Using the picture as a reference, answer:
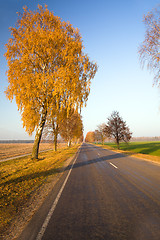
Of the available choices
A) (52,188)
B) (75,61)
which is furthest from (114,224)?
(75,61)

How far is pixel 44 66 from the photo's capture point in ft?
39.5

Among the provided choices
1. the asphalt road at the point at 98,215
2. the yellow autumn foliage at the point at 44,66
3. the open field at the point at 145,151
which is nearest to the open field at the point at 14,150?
the yellow autumn foliage at the point at 44,66

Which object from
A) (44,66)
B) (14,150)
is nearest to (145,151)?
(44,66)

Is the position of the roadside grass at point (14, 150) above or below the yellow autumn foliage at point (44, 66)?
below

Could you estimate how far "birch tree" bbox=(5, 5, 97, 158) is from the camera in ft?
34.8

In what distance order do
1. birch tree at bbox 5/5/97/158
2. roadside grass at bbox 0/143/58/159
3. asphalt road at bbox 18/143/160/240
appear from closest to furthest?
1. asphalt road at bbox 18/143/160/240
2. birch tree at bbox 5/5/97/158
3. roadside grass at bbox 0/143/58/159

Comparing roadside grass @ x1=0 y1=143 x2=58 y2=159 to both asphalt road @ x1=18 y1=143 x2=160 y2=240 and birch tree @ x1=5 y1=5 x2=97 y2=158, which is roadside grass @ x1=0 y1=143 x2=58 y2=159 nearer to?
birch tree @ x1=5 y1=5 x2=97 y2=158

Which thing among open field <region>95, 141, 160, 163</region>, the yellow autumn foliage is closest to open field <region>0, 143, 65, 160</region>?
the yellow autumn foliage

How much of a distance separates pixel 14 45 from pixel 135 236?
14.0 metres

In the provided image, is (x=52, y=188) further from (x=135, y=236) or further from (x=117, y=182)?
(x=135, y=236)

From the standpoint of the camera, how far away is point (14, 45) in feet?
37.2

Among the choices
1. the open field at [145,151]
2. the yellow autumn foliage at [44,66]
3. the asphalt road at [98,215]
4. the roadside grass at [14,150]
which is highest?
the yellow autumn foliage at [44,66]

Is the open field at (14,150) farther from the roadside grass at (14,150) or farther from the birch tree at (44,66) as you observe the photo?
the birch tree at (44,66)

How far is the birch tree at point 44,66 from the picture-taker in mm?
10609
